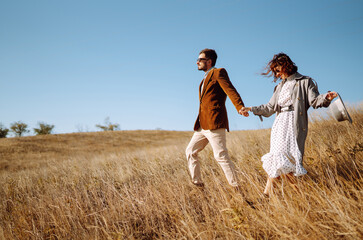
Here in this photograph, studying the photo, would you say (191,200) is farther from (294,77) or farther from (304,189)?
(294,77)

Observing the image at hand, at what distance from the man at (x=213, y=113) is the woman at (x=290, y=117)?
47 centimetres

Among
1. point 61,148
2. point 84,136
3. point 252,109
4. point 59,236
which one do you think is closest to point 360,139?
point 252,109

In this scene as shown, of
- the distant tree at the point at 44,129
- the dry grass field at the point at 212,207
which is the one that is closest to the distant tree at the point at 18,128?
the distant tree at the point at 44,129

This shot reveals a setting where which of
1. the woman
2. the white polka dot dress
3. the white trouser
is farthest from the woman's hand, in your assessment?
the white trouser

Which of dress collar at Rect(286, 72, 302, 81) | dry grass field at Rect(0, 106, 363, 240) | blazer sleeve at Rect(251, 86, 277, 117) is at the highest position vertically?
dress collar at Rect(286, 72, 302, 81)

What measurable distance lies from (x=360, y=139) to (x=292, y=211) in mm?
3593

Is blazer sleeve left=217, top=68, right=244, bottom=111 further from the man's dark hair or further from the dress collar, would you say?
the dress collar

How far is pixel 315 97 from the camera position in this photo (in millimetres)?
1982

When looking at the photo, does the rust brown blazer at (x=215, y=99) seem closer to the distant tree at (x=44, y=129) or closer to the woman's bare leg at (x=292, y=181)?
the woman's bare leg at (x=292, y=181)

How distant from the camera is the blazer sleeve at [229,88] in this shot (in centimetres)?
247

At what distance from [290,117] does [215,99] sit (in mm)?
1061

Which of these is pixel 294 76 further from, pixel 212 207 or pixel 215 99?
pixel 212 207

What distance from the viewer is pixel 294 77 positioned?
7.22ft

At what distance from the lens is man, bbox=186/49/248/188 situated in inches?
102
